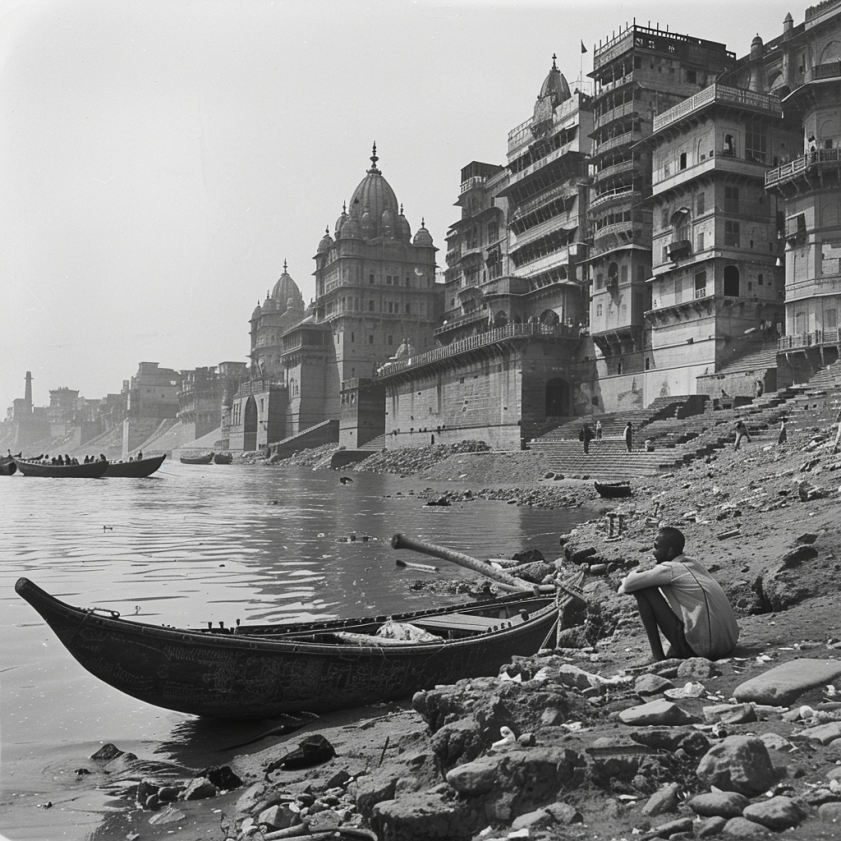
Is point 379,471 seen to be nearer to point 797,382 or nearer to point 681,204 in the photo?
point 681,204

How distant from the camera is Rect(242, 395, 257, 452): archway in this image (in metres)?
97.6

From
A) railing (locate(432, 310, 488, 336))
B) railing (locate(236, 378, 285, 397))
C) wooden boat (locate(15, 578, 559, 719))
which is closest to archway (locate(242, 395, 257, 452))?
railing (locate(236, 378, 285, 397))

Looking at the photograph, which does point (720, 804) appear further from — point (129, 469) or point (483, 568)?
point (129, 469)

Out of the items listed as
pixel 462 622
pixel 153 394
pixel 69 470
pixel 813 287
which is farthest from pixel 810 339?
pixel 153 394

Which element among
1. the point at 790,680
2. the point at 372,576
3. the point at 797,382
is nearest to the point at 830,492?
the point at 372,576

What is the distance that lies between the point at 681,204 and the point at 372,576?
31.9 meters

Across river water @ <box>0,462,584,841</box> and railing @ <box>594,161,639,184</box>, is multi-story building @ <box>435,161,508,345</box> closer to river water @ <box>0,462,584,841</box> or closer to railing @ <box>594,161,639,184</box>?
railing @ <box>594,161,639,184</box>

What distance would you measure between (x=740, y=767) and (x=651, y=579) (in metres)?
2.32

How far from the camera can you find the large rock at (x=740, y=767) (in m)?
3.86

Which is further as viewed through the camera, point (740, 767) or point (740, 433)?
point (740, 433)

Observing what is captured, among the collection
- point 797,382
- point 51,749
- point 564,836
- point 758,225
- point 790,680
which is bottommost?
point 51,749

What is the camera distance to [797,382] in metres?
33.2

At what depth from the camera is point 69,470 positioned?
5494 centimetres

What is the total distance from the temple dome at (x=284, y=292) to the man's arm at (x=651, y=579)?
115 metres
